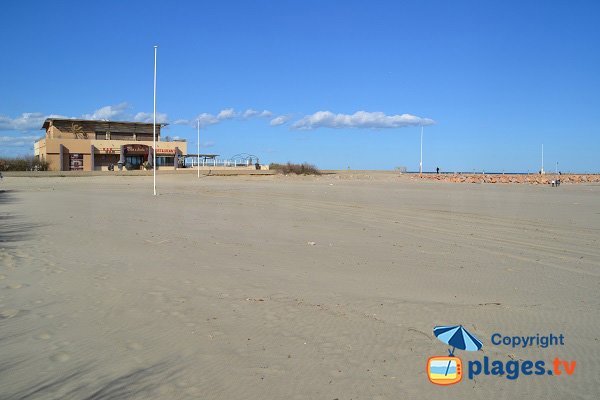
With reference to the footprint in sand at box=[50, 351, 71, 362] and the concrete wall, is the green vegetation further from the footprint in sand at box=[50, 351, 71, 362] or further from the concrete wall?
the footprint in sand at box=[50, 351, 71, 362]

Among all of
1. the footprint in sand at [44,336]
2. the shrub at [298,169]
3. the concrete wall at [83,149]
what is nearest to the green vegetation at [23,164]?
the concrete wall at [83,149]

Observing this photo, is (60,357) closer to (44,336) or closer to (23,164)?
(44,336)

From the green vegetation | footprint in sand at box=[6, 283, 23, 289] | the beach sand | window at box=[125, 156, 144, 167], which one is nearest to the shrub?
window at box=[125, 156, 144, 167]

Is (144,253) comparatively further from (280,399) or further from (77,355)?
(280,399)

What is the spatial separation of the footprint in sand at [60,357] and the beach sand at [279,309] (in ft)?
0.09

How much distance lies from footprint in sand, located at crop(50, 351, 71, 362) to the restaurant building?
2369 inches

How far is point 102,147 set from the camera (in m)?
63.3

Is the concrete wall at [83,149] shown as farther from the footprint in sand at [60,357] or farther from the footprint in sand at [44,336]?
the footprint in sand at [60,357]

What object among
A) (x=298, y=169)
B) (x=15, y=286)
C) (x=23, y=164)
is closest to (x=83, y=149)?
(x=23, y=164)

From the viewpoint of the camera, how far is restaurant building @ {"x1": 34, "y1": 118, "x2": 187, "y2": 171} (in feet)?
201

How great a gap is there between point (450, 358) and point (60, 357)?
395 centimetres

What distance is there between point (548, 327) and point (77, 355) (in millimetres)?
5387

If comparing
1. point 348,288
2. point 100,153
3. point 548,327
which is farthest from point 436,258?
point 100,153

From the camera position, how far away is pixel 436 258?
10555mm
